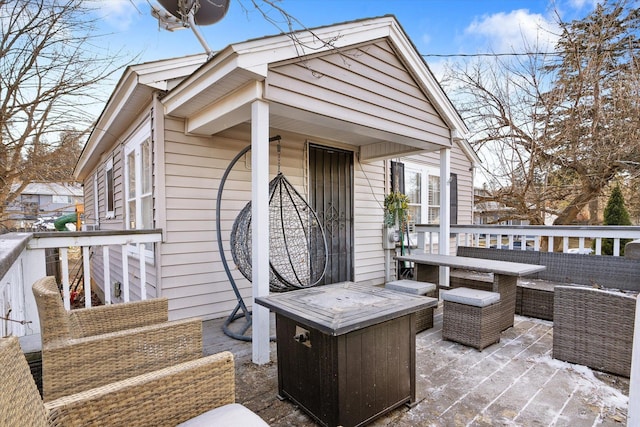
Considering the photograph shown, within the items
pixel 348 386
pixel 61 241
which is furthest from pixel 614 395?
pixel 61 241

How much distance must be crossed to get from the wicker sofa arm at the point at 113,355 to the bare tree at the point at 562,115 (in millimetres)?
8423

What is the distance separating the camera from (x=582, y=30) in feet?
24.1

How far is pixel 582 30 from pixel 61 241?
33.9 ft

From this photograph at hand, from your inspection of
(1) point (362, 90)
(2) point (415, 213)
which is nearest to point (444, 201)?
(2) point (415, 213)

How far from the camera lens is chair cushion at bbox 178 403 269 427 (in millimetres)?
1143

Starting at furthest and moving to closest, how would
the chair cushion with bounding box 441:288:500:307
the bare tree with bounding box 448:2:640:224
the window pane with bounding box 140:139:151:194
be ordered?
the bare tree with bounding box 448:2:640:224 < the window pane with bounding box 140:139:151:194 < the chair cushion with bounding box 441:288:500:307

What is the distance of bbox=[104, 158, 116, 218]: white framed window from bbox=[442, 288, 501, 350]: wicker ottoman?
6.02 m

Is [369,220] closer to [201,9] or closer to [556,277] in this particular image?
[556,277]

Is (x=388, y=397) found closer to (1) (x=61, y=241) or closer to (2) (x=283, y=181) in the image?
(2) (x=283, y=181)

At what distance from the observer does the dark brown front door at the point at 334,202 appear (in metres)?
4.97

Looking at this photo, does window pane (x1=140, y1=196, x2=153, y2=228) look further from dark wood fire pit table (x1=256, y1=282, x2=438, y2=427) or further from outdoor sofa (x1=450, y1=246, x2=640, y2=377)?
outdoor sofa (x1=450, y1=246, x2=640, y2=377)

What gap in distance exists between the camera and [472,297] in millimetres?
2904

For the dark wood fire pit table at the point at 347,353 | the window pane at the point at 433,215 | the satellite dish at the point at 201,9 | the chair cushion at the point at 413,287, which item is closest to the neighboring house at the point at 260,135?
the satellite dish at the point at 201,9

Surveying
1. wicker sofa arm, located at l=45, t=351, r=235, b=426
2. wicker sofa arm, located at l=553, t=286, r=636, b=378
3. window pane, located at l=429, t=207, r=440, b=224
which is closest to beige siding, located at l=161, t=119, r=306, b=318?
wicker sofa arm, located at l=45, t=351, r=235, b=426
